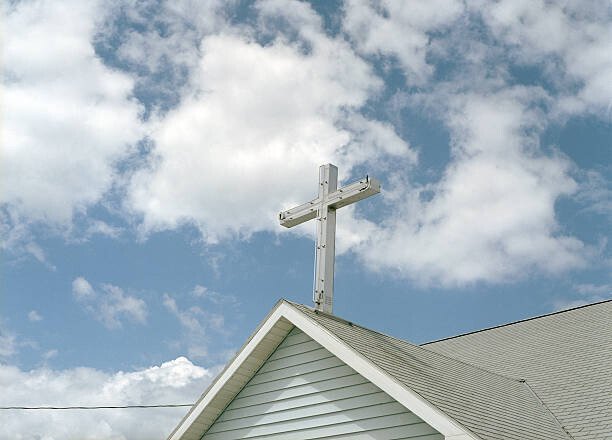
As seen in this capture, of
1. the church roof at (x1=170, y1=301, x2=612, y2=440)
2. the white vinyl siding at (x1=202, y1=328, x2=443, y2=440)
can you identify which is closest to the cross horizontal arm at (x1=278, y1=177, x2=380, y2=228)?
the church roof at (x1=170, y1=301, x2=612, y2=440)

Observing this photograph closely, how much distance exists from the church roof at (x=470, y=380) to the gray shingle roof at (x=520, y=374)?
2cm

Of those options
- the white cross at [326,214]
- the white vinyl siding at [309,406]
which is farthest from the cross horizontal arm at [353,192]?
the white vinyl siding at [309,406]

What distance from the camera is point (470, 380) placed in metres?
11.6

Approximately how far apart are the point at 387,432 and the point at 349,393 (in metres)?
0.86

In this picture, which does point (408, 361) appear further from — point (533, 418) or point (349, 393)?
point (533, 418)

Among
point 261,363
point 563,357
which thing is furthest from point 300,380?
point 563,357

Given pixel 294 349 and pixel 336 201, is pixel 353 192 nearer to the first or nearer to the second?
pixel 336 201

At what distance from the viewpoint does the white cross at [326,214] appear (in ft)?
38.6

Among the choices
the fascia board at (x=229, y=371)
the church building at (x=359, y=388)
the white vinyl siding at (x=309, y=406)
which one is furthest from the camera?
Answer: the fascia board at (x=229, y=371)

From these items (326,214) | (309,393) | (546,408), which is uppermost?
(326,214)

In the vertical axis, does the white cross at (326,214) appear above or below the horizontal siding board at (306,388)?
above

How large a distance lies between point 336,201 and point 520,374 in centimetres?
526

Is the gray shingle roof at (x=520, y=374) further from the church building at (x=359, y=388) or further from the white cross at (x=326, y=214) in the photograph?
the white cross at (x=326, y=214)

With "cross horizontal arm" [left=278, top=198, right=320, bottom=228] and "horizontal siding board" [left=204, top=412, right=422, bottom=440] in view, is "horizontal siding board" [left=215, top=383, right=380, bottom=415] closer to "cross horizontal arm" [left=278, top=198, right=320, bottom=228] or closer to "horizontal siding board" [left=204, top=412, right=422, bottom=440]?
"horizontal siding board" [left=204, top=412, right=422, bottom=440]
